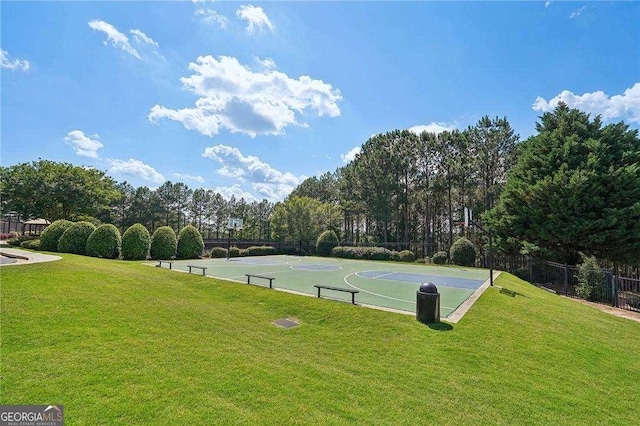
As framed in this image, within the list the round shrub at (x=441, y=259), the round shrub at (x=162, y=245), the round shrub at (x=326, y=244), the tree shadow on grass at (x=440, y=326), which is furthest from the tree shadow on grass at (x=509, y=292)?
the round shrub at (x=326, y=244)

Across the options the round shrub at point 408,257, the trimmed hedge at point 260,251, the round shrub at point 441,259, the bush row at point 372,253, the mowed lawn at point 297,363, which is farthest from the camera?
the trimmed hedge at point 260,251

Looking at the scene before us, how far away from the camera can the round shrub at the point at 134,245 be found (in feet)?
63.7

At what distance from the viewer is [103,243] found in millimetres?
18469

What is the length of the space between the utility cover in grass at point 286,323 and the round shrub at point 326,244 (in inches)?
940

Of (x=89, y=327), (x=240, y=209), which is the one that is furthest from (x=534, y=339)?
(x=240, y=209)

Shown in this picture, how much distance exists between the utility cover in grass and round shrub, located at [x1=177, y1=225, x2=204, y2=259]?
1750 cm

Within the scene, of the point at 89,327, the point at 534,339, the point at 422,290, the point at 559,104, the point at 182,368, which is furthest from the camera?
the point at 559,104

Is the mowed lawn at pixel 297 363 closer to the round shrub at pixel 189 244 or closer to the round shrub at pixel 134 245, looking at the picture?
the round shrub at pixel 134 245

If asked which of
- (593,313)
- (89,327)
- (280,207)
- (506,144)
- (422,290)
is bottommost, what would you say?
(593,313)

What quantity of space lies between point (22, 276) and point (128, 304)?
11.4 feet

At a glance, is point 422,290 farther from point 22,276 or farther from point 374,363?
point 22,276

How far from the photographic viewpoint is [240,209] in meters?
62.5

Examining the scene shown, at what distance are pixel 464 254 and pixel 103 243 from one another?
78.1 feet

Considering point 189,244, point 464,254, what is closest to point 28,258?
point 189,244
